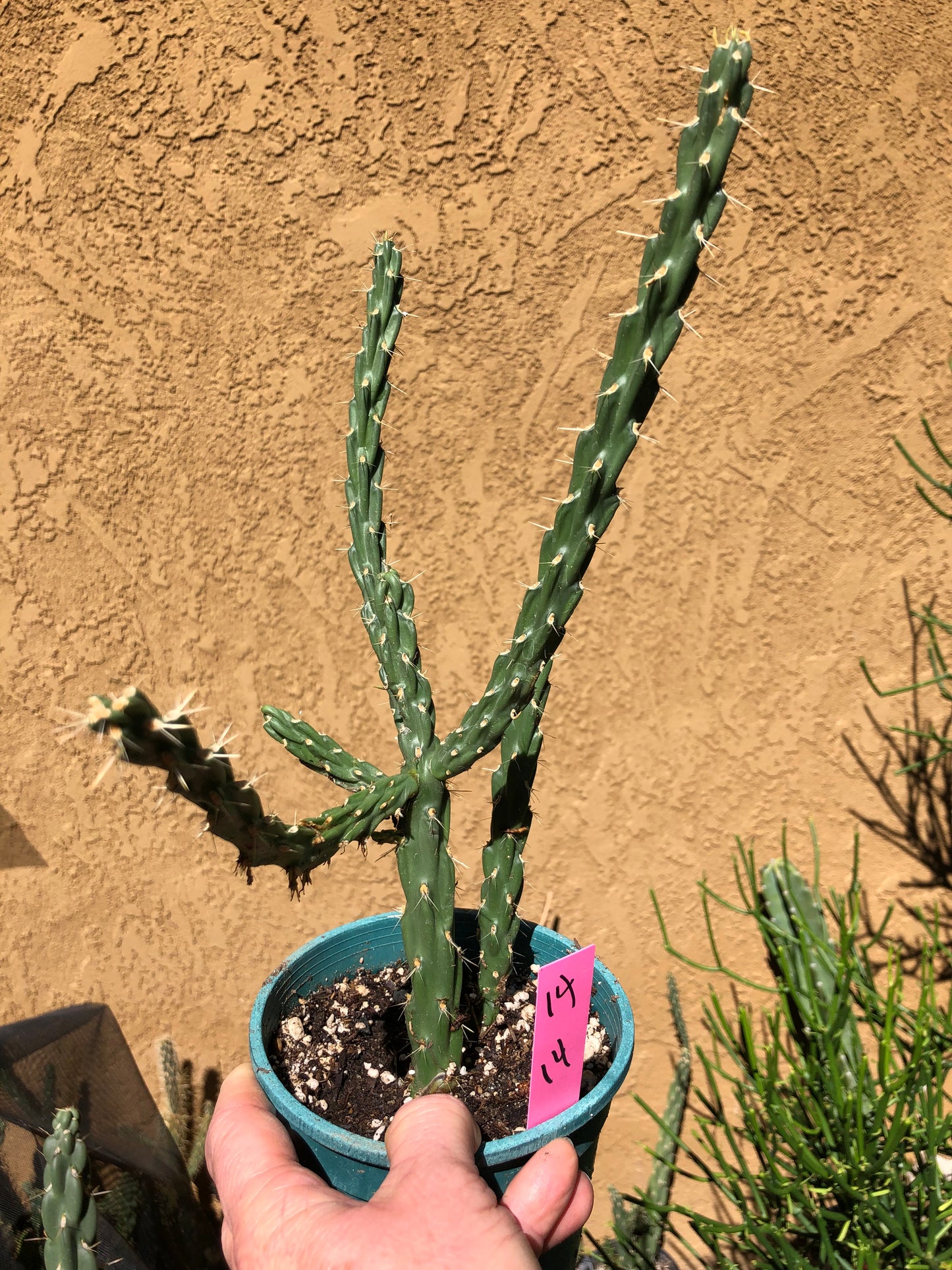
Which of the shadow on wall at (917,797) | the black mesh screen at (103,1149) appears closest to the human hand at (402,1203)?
the black mesh screen at (103,1149)

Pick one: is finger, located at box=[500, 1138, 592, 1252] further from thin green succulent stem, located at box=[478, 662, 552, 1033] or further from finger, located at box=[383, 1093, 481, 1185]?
thin green succulent stem, located at box=[478, 662, 552, 1033]

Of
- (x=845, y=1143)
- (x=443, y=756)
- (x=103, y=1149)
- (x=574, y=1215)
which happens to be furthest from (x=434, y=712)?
(x=103, y=1149)

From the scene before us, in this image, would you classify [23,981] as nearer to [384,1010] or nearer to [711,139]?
[384,1010]

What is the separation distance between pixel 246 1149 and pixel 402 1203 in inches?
7.9

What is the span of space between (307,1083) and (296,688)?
0.77 meters

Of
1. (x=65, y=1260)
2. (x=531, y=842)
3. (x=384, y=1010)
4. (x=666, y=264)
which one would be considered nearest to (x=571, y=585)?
(x=666, y=264)

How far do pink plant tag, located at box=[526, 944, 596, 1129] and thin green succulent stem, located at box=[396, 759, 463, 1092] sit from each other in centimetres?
9

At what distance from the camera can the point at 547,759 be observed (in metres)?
1.62

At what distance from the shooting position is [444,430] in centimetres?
152

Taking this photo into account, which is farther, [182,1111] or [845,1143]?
[182,1111]

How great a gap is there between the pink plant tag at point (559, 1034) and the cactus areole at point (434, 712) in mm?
96

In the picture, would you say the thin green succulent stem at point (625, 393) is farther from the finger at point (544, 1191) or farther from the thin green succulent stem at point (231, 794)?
the finger at point (544, 1191)

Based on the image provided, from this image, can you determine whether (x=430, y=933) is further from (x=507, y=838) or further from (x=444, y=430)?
(x=444, y=430)

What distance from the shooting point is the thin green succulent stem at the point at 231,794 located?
18.8 inches
